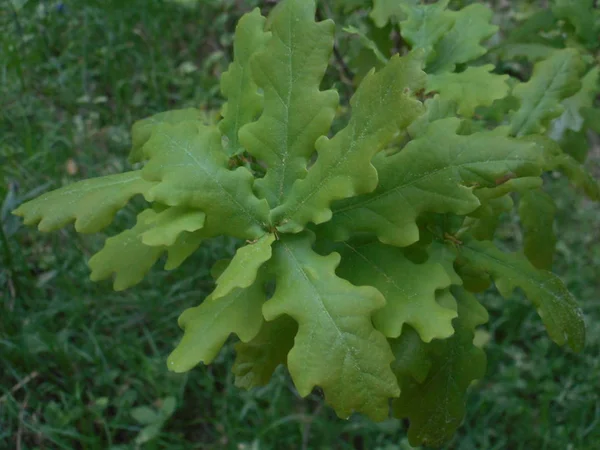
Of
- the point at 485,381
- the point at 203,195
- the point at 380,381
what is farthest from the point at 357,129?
the point at 485,381

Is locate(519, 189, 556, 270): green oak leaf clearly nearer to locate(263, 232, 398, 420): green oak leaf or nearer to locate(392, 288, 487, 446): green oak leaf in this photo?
locate(392, 288, 487, 446): green oak leaf

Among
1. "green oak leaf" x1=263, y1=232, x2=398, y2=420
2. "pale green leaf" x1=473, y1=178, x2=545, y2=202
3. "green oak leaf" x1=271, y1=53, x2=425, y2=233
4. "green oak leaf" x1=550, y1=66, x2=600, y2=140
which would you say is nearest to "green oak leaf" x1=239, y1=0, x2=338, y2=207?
"green oak leaf" x1=271, y1=53, x2=425, y2=233

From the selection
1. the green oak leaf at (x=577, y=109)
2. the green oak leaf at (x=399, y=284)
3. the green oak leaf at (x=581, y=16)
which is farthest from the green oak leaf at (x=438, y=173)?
the green oak leaf at (x=581, y=16)

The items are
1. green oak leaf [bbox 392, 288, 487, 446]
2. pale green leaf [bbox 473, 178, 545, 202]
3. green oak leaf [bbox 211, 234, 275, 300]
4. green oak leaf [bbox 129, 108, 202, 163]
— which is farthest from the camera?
green oak leaf [bbox 129, 108, 202, 163]

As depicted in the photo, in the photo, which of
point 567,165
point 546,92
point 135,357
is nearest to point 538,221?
point 567,165

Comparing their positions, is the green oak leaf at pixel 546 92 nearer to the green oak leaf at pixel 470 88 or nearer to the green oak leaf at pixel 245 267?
the green oak leaf at pixel 470 88

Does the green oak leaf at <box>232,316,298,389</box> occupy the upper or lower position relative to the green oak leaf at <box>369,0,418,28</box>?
lower

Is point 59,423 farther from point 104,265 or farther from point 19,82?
point 19,82
